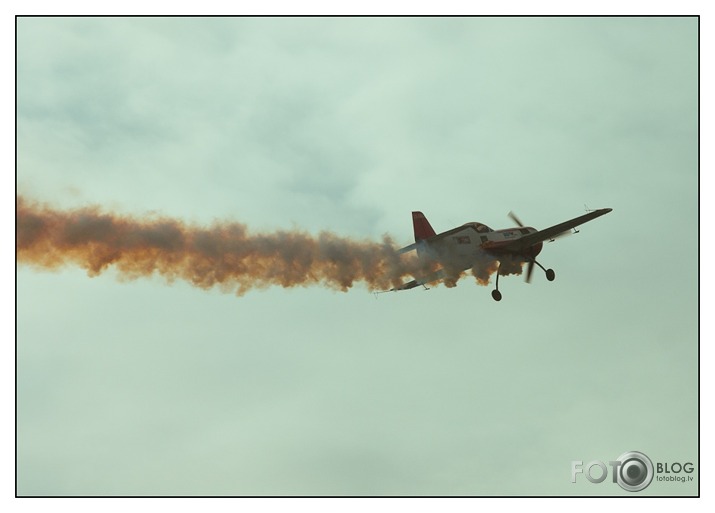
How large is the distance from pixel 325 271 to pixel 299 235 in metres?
1.97

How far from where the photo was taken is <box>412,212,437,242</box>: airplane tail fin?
5116 centimetres

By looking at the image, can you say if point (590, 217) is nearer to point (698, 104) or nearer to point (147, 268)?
point (698, 104)

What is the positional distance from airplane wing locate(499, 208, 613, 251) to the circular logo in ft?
34.6

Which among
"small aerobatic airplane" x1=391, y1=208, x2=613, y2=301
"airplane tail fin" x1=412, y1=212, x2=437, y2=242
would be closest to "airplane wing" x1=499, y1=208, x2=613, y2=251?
"small aerobatic airplane" x1=391, y1=208, x2=613, y2=301

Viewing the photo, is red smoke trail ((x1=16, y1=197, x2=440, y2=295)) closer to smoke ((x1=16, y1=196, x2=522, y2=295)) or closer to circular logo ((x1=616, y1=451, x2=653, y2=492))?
smoke ((x1=16, y1=196, x2=522, y2=295))

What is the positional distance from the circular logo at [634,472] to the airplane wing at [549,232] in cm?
1053

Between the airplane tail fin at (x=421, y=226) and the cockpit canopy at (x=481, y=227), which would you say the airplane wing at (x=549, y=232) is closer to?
the cockpit canopy at (x=481, y=227)

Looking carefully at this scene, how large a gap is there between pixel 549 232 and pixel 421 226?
6.09 metres

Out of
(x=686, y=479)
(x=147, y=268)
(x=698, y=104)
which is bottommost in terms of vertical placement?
(x=686, y=479)

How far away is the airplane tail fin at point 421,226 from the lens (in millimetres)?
51156

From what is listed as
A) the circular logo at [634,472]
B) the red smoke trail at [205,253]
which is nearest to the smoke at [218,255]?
the red smoke trail at [205,253]

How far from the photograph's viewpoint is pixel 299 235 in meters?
50.0

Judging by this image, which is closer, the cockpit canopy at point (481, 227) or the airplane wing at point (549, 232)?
the cockpit canopy at point (481, 227)

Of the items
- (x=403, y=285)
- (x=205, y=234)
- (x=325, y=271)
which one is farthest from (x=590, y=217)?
(x=205, y=234)
